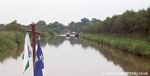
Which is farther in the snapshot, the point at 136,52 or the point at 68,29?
the point at 68,29

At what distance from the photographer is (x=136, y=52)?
1903 centimetres

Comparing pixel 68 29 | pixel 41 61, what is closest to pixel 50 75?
pixel 41 61

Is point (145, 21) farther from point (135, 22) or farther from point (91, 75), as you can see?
point (91, 75)

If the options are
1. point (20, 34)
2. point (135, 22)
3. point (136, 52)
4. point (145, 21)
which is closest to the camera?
point (136, 52)

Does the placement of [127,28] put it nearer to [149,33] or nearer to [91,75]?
[149,33]

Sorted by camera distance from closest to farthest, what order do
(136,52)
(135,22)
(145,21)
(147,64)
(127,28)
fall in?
(147,64)
(136,52)
(145,21)
(135,22)
(127,28)

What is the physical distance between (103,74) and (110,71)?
0.93 m

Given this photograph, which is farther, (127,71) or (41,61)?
(127,71)

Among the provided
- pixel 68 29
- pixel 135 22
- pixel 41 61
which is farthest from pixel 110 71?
pixel 68 29

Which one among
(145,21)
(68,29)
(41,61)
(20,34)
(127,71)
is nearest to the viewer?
(41,61)

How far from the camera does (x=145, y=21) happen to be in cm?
2352

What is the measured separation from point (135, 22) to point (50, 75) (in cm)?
1517

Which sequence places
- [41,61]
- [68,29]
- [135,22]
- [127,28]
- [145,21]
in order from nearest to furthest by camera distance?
[41,61], [145,21], [135,22], [127,28], [68,29]

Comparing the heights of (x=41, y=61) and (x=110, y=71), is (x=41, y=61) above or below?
above
